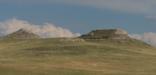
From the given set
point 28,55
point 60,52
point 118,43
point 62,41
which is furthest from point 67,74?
point 118,43

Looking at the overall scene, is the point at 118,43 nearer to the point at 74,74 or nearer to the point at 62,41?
the point at 62,41

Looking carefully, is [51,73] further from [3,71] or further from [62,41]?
[62,41]

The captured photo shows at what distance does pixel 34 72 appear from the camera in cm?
7019

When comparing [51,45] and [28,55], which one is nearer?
[28,55]

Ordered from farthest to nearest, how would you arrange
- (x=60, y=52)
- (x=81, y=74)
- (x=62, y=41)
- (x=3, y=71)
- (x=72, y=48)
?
1. (x=62, y=41)
2. (x=72, y=48)
3. (x=60, y=52)
4. (x=81, y=74)
5. (x=3, y=71)

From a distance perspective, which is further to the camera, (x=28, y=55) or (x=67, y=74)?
(x=28, y=55)

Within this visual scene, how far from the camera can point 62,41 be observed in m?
182

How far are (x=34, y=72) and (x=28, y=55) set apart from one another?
63.7 meters

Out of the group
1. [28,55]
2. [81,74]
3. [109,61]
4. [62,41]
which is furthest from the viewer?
[62,41]

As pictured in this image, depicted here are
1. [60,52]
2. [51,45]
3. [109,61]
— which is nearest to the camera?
[109,61]

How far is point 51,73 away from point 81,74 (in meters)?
5.73

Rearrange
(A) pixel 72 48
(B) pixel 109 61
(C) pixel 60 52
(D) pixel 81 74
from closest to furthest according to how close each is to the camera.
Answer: (D) pixel 81 74, (B) pixel 109 61, (C) pixel 60 52, (A) pixel 72 48

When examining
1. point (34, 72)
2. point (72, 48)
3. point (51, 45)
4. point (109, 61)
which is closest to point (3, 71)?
point (34, 72)

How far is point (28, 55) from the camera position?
438 feet
